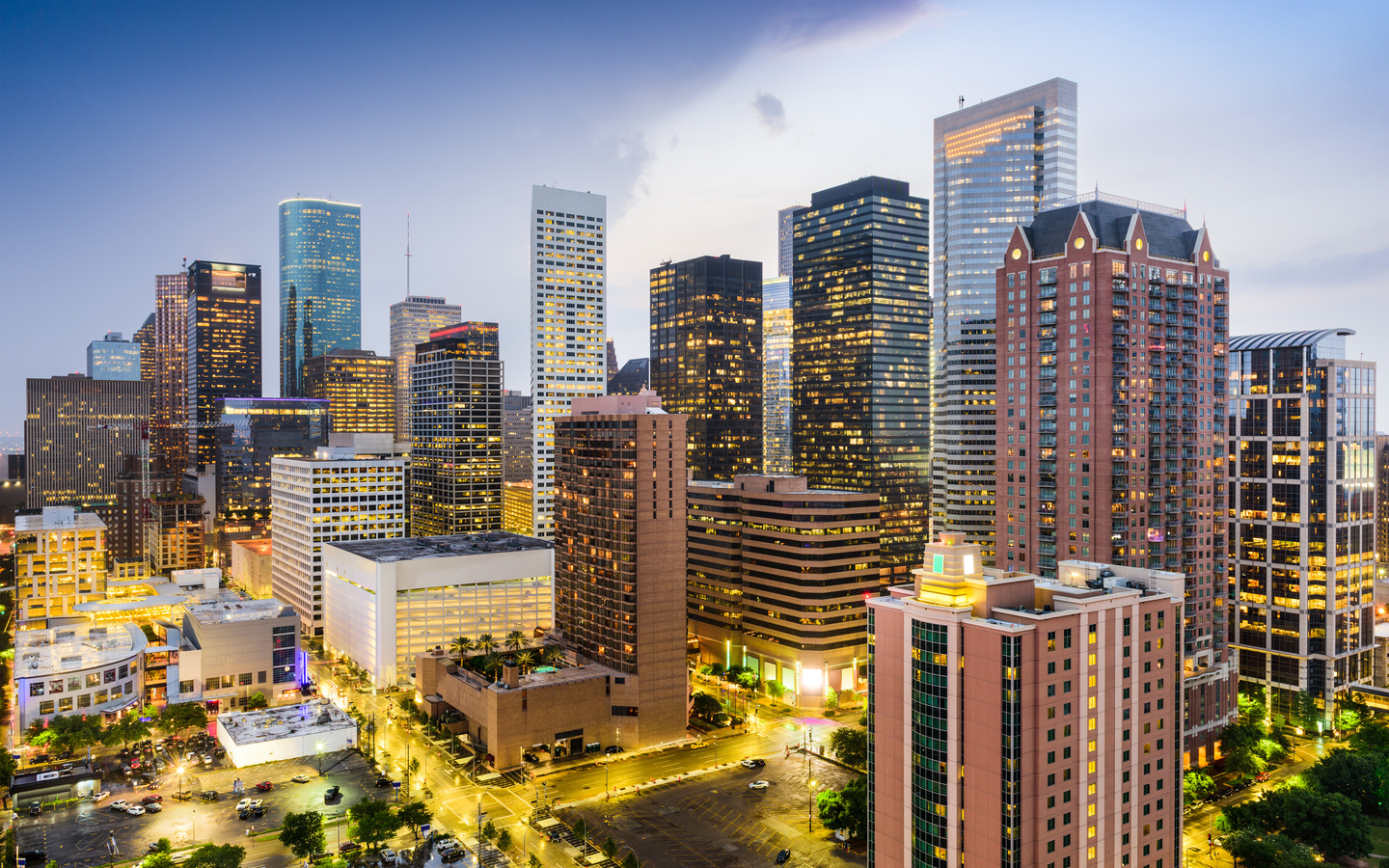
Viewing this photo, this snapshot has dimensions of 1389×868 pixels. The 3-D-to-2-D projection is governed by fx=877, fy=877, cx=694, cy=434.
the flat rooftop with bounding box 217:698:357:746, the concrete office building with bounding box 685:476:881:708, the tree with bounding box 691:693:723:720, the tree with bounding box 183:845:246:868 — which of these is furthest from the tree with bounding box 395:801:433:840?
the concrete office building with bounding box 685:476:881:708

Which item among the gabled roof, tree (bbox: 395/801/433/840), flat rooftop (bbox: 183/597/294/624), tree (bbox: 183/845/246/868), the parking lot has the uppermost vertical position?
the gabled roof

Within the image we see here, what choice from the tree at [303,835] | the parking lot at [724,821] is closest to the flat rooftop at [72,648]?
the tree at [303,835]

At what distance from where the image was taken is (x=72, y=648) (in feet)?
571

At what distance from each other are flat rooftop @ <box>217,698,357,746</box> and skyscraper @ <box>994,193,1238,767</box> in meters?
122

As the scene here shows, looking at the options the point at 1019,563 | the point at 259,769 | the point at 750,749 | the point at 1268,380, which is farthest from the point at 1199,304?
the point at 259,769

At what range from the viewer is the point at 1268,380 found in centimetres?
17450

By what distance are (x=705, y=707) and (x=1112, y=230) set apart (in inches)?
4450

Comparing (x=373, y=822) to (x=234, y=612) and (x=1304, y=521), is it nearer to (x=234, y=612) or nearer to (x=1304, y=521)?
(x=234, y=612)

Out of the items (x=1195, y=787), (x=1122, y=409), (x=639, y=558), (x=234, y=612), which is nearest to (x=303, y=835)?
(x=639, y=558)

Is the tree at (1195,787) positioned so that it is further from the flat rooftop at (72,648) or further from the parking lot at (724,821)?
the flat rooftop at (72,648)

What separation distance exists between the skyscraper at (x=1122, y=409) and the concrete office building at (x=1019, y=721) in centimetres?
4942

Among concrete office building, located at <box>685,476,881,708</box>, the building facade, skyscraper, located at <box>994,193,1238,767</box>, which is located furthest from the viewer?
concrete office building, located at <box>685,476,881,708</box>

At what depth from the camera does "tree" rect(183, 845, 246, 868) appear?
9806 centimetres

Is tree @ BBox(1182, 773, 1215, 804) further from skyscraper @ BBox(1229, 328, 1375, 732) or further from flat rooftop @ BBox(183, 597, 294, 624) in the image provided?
flat rooftop @ BBox(183, 597, 294, 624)
